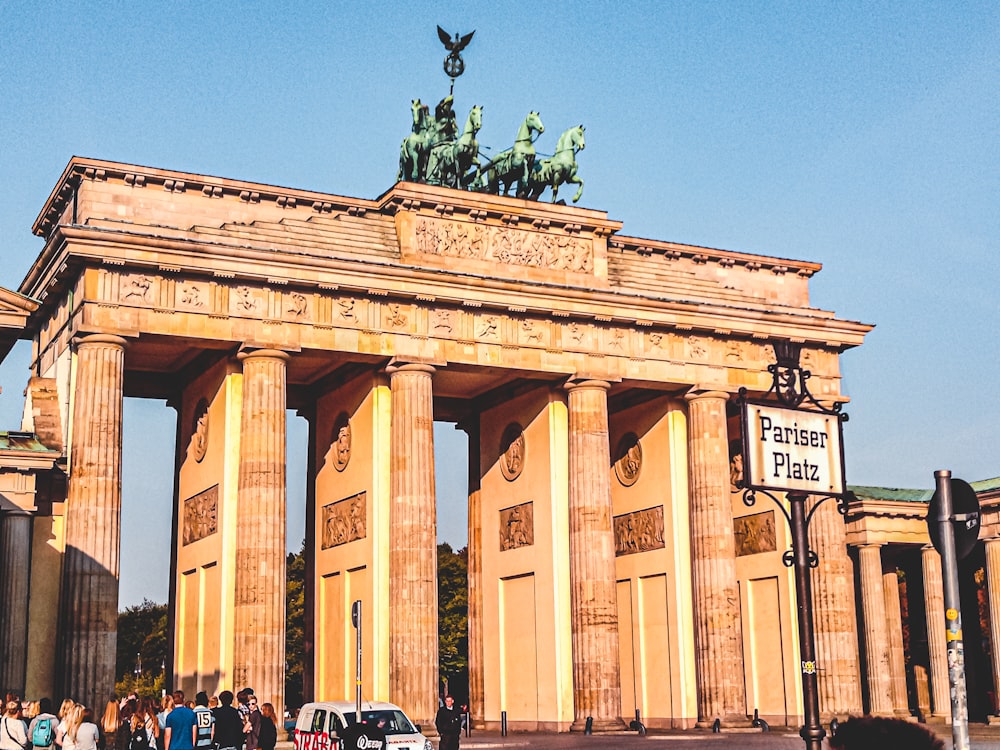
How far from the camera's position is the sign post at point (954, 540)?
32.2ft

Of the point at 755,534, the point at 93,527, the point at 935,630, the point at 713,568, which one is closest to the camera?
the point at 93,527

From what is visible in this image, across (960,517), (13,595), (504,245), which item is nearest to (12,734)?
(960,517)

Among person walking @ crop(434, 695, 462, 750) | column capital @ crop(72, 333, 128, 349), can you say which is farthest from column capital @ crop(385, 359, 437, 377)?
person walking @ crop(434, 695, 462, 750)

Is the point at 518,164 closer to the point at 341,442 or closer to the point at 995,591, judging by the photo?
the point at 341,442

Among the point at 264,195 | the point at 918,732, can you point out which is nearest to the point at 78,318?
the point at 264,195

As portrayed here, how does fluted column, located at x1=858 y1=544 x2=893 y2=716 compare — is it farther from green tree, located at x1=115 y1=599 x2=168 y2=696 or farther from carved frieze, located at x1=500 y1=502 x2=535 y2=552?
green tree, located at x1=115 y1=599 x2=168 y2=696

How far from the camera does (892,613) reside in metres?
54.9

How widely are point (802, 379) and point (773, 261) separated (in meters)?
32.8

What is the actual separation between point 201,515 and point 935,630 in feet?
96.5

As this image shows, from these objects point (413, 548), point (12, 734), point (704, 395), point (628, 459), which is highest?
point (704, 395)

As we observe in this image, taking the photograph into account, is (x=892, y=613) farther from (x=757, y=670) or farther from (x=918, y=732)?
(x=918, y=732)

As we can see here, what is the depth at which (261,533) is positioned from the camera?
36.7m

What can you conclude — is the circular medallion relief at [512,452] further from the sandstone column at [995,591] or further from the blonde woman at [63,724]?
the blonde woman at [63,724]

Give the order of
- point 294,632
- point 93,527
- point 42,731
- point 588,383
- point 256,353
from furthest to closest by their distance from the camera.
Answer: point 294,632
point 588,383
point 256,353
point 93,527
point 42,731
